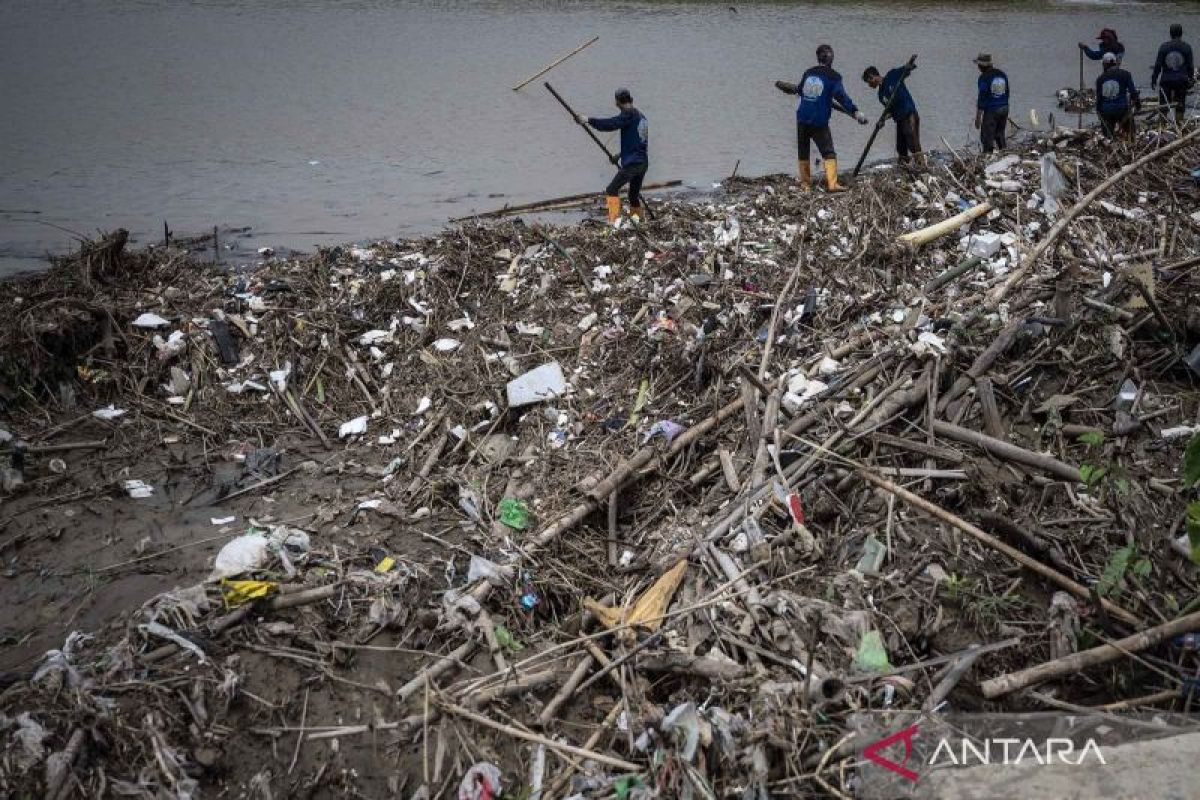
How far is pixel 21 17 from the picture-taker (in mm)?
16094

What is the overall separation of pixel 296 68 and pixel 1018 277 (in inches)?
545

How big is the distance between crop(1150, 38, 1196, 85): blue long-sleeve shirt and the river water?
239cm

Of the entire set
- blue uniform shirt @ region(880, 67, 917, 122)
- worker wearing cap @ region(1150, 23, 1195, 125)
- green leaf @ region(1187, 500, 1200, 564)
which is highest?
worker wearing cap @ region(1150, 23, 1195, 125)

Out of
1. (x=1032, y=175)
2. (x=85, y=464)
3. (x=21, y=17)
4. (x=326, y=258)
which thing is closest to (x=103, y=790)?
(x=85, y=464)

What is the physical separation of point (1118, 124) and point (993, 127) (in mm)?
1286

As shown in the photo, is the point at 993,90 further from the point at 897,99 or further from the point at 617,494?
the point at 617,494

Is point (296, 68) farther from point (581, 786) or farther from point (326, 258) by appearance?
point (581, 786)

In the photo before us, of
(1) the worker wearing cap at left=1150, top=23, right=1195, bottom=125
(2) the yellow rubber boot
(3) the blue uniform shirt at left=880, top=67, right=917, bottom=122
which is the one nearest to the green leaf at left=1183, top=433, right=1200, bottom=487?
(2) the yellow rubber boot

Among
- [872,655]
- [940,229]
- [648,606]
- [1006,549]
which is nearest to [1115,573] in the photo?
[1006,549]

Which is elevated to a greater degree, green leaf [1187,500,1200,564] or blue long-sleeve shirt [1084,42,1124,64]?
blue long-sleeve shirt [1084,42,1124,64]

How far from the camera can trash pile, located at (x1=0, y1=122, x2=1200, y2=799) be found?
3283 millimetres

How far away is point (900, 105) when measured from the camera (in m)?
9.63

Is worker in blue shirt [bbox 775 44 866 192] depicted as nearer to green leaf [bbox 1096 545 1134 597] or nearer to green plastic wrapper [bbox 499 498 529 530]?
green plastic wrapper [bbox 499 498 529 530]

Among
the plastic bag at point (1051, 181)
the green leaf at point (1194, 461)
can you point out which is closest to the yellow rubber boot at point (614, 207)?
the plastic bag at point (1051, 181)
